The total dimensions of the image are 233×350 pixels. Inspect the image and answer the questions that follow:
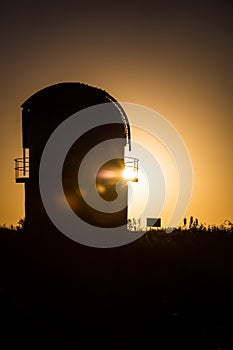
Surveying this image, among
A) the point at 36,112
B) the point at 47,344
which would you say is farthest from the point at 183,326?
the point at 36,112

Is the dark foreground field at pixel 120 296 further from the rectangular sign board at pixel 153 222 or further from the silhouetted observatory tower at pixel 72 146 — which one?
the rectangular sign board at pixel 153 222

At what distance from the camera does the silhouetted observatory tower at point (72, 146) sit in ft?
77.3

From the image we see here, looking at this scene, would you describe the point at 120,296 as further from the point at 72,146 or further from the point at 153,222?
the point at 153,222

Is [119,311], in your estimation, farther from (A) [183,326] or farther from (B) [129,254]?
(B) [129,254]

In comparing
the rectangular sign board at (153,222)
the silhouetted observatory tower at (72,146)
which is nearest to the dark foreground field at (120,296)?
the silhouetted observatory tower at (72,146)

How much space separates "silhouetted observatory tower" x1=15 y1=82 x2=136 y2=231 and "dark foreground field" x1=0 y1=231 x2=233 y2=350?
4.40m

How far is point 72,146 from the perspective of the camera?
2348 cm

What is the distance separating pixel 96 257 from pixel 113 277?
10.0 ft

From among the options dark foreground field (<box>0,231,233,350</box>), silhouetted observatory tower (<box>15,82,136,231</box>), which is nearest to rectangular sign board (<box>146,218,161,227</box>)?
silhouetted observatory tower (<box>15,82,136,231</box>)

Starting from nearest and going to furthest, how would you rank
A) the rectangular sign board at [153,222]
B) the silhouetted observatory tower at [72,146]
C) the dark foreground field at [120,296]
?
the dark foreground field at [120,296], the silhouetted observatory tower at [72,146], the rectangular sign board at [153,222]

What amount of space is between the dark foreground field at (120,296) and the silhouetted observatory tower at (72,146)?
440 cm

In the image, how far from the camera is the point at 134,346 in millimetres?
10766

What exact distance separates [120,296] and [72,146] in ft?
36.9

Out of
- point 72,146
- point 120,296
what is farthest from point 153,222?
point 120,296
